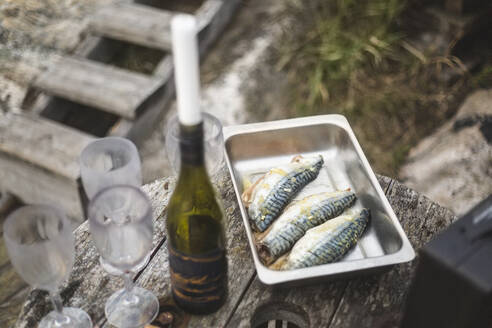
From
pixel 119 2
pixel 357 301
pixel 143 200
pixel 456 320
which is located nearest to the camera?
pixel 456 320

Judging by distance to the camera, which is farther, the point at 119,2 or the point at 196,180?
the point at 119,2

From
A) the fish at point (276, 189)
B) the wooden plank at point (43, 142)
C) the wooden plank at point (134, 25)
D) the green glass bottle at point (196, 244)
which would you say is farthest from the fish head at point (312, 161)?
the wooden plank at point (134, 25)

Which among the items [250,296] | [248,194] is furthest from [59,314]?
[248,194]

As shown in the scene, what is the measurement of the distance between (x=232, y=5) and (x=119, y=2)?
2.43 ft

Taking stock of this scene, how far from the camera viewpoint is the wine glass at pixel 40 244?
2.91ft

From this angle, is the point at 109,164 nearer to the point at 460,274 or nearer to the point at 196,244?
the point at 196,244

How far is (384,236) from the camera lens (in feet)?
4.09

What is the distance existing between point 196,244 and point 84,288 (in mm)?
327

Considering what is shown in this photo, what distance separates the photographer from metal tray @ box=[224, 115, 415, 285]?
1269 millimetres

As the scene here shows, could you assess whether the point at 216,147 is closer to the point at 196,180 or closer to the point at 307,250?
the point at 196,180

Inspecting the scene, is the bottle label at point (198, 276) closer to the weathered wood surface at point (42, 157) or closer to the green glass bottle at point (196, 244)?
the green glass bottle at point (196, 244)

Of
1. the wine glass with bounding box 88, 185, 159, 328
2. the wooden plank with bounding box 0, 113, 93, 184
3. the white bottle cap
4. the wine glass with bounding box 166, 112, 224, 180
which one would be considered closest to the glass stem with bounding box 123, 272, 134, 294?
the wine glass with bounding box 88, 185, 159, 328

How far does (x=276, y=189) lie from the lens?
1.30m

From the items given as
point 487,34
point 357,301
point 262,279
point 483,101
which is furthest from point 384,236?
point 487,34
